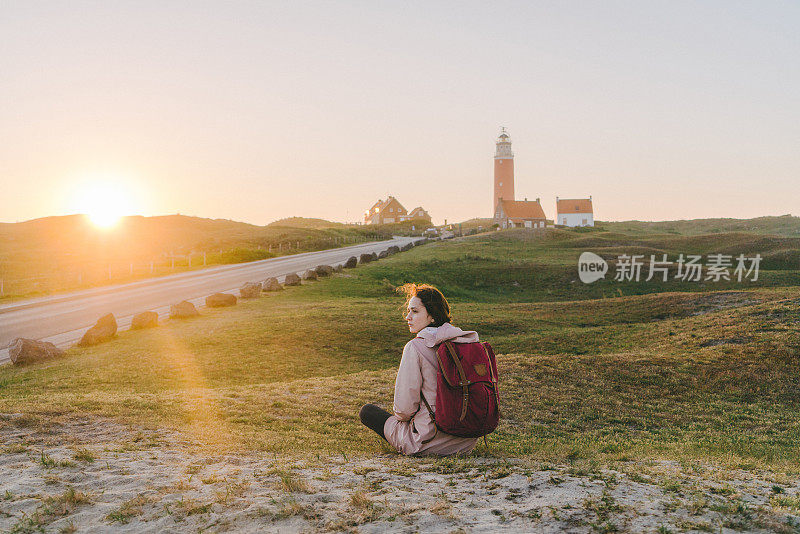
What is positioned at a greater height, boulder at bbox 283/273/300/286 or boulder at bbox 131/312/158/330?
boulder at bbox 283/273/300/286

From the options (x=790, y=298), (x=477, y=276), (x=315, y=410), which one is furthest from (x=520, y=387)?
(x=477, y=276)

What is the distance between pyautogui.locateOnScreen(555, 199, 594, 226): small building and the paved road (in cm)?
8861

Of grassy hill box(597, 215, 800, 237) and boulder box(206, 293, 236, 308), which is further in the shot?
grassy hill box(597, 215, 800, 237)

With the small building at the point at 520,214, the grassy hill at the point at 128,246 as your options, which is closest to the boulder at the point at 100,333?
the grassy hill at the point at 128,246

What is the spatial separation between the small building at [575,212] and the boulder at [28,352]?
111120 millimetres

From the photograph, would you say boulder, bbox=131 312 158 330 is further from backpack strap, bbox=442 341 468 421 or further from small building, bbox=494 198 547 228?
small building, bbox=494 198 547 228

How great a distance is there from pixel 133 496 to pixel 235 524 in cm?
131

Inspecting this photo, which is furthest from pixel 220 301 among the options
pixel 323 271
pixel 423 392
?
pixel 423 392

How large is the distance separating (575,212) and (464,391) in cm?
11685

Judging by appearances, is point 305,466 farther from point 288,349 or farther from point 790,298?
point 790,298

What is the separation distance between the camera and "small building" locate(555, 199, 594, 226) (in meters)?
115

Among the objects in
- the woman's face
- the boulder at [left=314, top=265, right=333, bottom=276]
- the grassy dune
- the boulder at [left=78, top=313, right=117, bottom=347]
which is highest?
the woman's face

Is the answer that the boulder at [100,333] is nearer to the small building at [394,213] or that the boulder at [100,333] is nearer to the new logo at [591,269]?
the new logo at [591,269]

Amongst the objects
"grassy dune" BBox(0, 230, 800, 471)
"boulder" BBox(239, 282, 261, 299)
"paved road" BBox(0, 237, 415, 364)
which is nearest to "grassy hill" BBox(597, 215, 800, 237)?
"paved road" BBox(0, 237, 415, 364)
